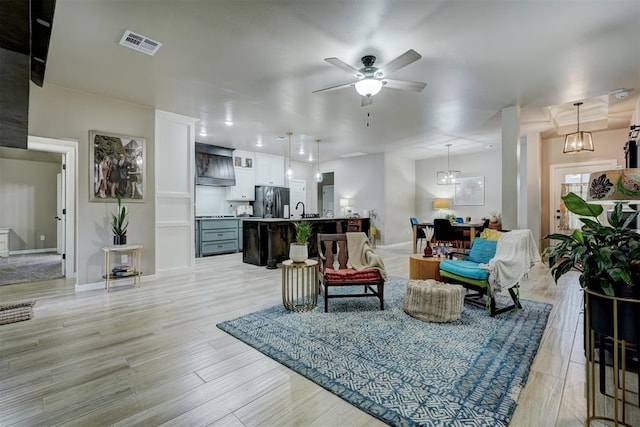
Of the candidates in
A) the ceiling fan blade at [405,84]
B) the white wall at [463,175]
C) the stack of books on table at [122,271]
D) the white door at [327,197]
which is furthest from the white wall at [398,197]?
the stack of books on table at [122,271]

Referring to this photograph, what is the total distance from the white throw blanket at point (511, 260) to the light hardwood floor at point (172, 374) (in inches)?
21.5

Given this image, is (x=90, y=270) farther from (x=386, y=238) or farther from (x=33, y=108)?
(x=386, y=238)

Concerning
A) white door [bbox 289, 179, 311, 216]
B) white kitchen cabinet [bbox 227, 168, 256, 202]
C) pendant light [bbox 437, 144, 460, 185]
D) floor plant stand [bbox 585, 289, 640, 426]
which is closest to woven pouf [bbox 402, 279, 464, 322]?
floor plant stand [bbox 585, 289, 640, 426]

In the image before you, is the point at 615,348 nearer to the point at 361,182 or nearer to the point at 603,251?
the point at 603,251

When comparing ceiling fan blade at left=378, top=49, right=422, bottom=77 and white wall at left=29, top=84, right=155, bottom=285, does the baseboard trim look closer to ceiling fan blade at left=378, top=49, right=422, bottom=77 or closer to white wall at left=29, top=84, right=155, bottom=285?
white wall at left=29, top=84, right=155, bottom=285

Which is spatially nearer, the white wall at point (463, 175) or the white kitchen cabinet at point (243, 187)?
the white kitchen cabinet at point (243, 187)

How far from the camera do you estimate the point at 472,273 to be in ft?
10.8

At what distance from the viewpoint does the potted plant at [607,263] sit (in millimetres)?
1444

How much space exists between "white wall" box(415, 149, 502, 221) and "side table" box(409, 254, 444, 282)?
609 cm

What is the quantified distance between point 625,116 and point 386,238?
5.64m

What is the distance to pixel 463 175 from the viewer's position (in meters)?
9.20

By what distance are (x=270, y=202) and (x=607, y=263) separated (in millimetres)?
7980

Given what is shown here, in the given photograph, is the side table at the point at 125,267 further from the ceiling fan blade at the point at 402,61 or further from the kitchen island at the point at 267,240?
the ceiling fan blade at the point at 402,61

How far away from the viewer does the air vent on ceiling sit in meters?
2.86
